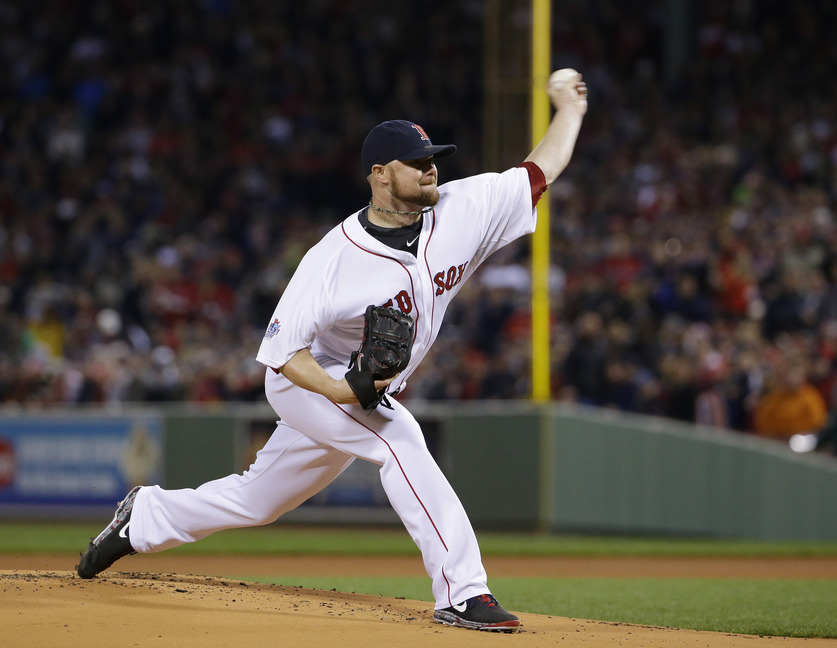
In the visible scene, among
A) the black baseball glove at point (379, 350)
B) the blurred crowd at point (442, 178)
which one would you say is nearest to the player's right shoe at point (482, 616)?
the black baseball glove at point (379, 350)

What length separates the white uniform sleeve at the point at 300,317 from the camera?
444 cm

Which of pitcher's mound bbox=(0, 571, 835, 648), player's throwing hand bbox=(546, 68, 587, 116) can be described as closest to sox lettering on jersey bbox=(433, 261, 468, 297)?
player's throwing hand bbox=(546, 68, 587, 116)

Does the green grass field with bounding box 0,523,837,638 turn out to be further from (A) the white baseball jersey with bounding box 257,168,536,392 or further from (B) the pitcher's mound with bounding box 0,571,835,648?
(A) the white baseball jersey with bounding box 257,168,536,392

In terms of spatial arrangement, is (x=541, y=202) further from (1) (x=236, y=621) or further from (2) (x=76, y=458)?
(1) (x=236, y=621)

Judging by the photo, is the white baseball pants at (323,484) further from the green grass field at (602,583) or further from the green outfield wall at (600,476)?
the green outfield wall at (600,476)

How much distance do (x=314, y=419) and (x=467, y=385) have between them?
8342 mm

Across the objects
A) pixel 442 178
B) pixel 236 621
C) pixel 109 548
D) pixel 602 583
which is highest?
pixel 442 178

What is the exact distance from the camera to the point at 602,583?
768 centimetres

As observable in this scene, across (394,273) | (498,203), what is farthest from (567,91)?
(394,273)

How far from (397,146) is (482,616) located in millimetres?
1724

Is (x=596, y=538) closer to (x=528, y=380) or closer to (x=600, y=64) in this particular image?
(x=528, y=380)

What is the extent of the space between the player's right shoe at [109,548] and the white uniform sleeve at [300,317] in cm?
109

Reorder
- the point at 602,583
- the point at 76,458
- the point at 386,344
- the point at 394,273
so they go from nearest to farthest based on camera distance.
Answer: the point at 386,344 → the point at 394,273 → the point at 602,583 → the point at 76,458

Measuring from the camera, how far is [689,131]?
16.0 m
